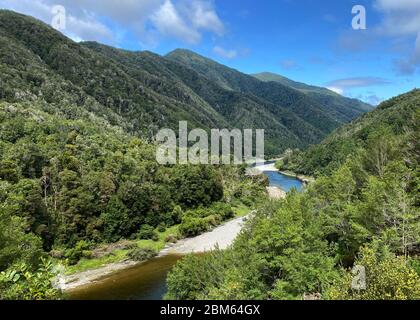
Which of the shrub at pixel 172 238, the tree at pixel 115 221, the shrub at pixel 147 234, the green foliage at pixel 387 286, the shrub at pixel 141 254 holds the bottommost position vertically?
the shrub at pixel 141 254

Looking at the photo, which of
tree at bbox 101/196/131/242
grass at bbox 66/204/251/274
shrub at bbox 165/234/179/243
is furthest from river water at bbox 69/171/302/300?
tree at bbox 101/196/131/242

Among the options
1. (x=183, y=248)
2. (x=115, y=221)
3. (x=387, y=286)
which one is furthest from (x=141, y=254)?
(x=387, y=286)

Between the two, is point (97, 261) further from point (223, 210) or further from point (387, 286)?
point (387, 286)

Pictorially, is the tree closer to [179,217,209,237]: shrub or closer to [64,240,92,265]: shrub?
[64,240,92,265]: shrub

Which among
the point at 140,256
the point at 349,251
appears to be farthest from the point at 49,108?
the point at 349,251

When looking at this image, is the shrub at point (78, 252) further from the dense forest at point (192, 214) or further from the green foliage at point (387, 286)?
the green foliage at point (387, 286)

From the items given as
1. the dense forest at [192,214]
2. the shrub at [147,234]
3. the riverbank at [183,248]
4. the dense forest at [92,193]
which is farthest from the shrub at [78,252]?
the shrub at [147,234]
